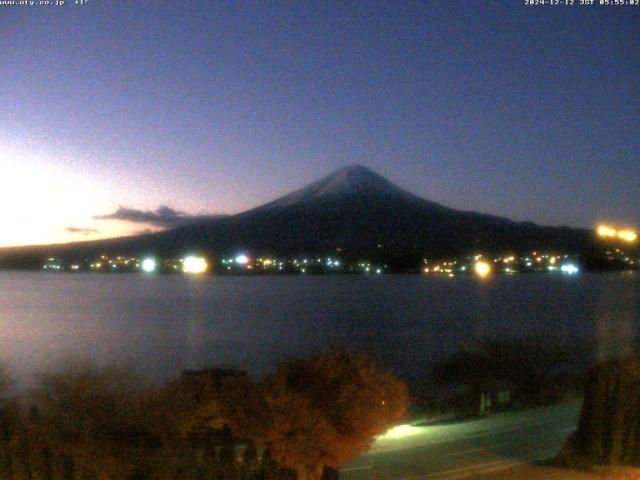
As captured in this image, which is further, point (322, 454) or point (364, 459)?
point (364, 459)

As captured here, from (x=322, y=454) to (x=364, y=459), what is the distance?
18.1 feet

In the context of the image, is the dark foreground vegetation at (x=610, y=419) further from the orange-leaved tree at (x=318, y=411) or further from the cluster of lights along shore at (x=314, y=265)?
the cluster of lights along shore at (x=314, y=265)

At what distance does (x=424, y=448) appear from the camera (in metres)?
14.9

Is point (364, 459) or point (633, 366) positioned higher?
point (633, 366)

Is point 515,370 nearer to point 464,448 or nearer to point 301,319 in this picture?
point 464,448

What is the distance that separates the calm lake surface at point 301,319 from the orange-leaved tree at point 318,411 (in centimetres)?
2322

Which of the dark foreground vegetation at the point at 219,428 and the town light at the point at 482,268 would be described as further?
the town light at the point at 482,268

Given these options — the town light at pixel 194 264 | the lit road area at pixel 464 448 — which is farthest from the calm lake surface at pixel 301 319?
the lit road area at pixel 464 448

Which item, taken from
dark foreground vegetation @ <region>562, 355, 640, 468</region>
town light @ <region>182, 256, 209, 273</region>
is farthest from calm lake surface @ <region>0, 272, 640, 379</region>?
dark foreground vegetation @ <region>562, 355, 640, 468</region>

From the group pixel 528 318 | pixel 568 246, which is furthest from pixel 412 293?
pixel 528 318

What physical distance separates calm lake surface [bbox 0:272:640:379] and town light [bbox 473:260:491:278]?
1914 millimetres

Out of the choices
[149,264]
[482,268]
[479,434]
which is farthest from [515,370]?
[149,264]

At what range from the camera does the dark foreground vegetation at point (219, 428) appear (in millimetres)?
8164

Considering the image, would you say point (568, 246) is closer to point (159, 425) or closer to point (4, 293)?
point (4, 293)
